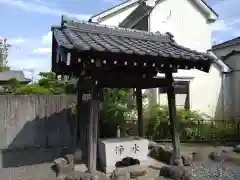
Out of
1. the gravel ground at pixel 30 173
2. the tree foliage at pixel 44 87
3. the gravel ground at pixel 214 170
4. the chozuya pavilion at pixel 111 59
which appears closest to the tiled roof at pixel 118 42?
the chozuya pavilion at pixel 111 59

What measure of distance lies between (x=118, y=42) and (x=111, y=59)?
906mm

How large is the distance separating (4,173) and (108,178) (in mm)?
3449

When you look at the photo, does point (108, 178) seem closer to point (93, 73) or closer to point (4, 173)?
point (93, 73)

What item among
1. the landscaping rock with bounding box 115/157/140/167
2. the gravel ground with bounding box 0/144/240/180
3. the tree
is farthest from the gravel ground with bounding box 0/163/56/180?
the tree

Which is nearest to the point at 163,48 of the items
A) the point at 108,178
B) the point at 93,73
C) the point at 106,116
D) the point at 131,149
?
the point at 93,73

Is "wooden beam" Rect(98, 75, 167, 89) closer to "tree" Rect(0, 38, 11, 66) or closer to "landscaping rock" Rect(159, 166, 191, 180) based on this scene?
"landscaping rock" Rect(159, 166, 191, 180)

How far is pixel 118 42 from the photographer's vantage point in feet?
23.9

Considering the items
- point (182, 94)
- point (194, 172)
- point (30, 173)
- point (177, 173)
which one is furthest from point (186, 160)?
point (182, 94)

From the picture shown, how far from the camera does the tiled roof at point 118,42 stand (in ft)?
20.9

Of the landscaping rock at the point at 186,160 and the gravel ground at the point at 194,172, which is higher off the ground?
the landscaping rock at the point at 186,160

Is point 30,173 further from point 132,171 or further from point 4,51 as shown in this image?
point 4,51

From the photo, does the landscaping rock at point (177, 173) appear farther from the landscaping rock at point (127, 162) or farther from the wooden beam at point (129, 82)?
the wooden beam at point (129, 82)

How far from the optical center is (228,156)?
9969 millimetres

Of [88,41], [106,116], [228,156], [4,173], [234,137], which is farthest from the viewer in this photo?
[234,137]
